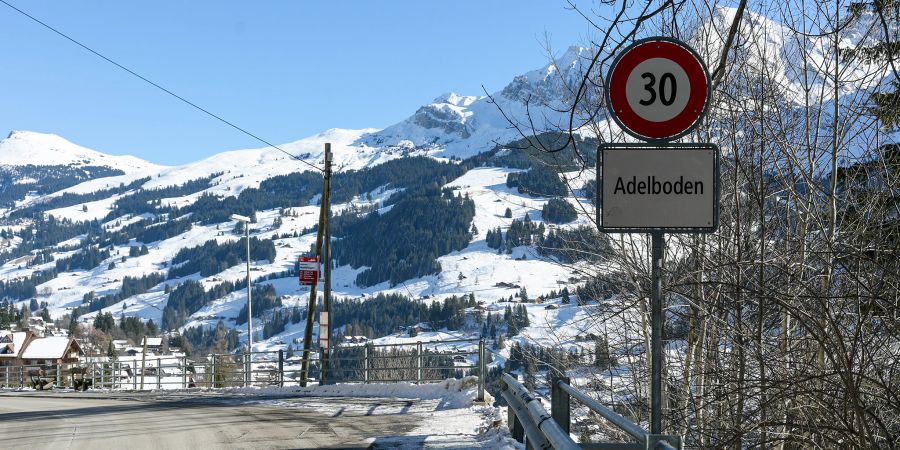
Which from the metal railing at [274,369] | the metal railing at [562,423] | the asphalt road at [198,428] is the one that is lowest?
the metal railing at [274,369]

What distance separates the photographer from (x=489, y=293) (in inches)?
7333

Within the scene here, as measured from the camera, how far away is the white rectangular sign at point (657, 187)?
15.3ft

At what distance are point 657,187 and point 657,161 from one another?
5.6 inches

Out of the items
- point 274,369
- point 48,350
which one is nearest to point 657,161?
point 274,369

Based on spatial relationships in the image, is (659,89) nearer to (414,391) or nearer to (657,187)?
(657,187)

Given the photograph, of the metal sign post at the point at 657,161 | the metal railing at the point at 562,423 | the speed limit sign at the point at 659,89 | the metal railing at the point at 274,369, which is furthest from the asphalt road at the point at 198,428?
the speed limit sign at the point at 659,89

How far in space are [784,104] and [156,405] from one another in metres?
13.0

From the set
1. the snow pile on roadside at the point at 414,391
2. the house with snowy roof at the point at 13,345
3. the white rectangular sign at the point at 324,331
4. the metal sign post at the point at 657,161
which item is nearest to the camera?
the metal sign post at the point at 657,161

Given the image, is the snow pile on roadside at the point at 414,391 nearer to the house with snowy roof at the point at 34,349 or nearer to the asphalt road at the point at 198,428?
the asphalt road at the point at 198,428

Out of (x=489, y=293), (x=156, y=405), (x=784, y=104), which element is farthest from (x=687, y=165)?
(x=489, y=293)

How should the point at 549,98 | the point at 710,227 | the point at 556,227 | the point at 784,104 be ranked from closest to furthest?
the point at 710,227
the point at 784,104
the point at 549,98
the point at 556,227

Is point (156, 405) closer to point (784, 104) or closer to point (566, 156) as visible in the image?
point (566, 156)

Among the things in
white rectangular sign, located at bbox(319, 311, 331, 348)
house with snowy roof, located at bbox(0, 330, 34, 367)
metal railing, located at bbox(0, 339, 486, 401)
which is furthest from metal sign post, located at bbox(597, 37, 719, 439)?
house with snowy roof, located at bbox(0, 330, 34, 367)

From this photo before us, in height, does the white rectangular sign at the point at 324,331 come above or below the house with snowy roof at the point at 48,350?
above
